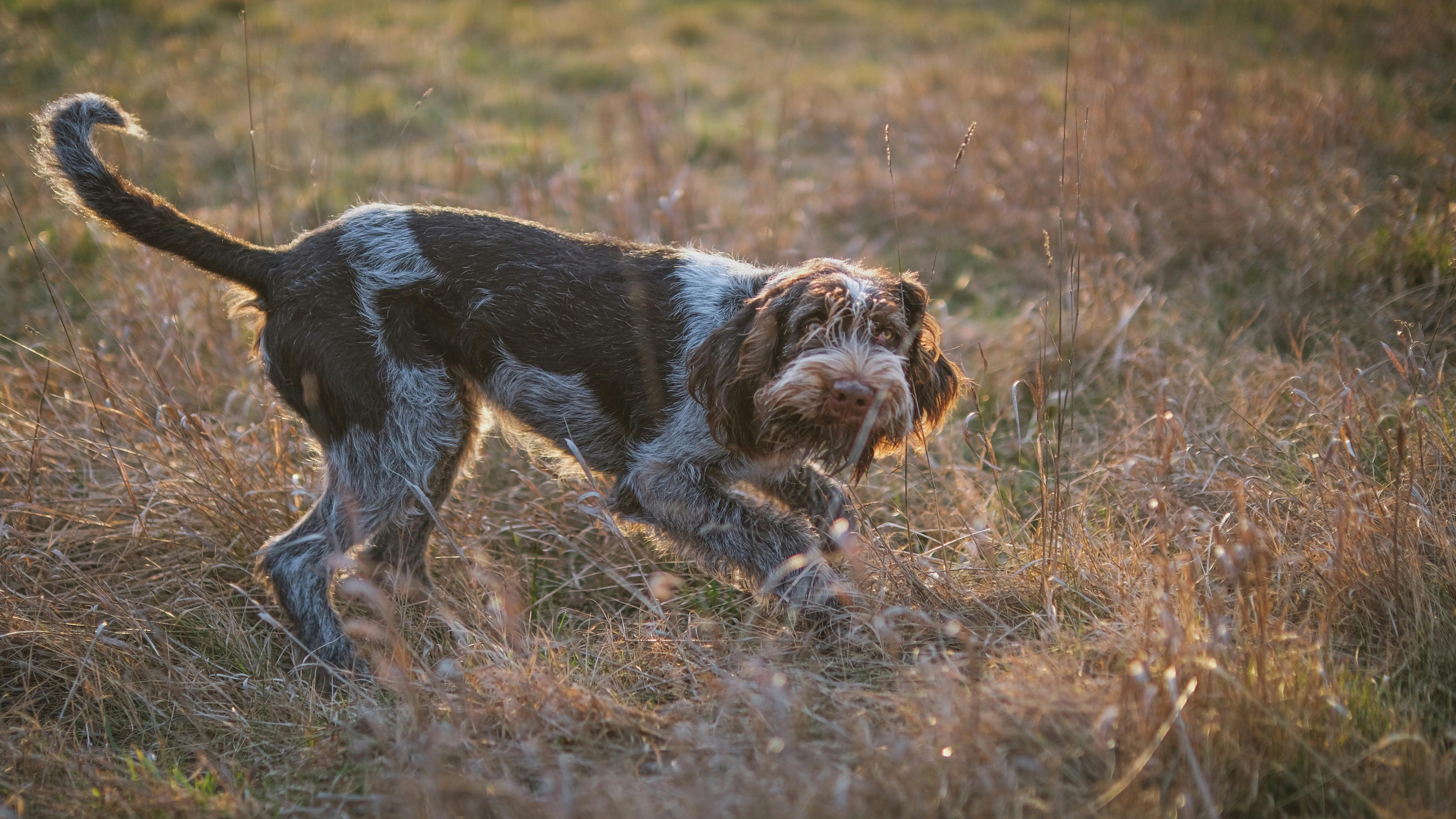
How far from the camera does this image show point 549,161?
23.0 ft

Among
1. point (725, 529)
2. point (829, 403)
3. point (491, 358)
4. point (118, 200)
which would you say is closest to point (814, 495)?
point (725, 529)

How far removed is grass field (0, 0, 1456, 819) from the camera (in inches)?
81.4

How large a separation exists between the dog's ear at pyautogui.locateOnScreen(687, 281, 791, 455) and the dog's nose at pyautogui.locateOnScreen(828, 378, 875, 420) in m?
0.25

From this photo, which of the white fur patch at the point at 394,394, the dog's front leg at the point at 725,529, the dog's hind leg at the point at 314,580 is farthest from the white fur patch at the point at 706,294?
the dog's hind leg at the point at 314,580

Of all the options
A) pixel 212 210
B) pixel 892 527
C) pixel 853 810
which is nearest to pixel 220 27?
pixel 212 210

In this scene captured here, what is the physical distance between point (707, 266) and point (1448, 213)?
13.0 ft

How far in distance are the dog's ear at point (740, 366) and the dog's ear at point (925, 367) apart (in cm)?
42

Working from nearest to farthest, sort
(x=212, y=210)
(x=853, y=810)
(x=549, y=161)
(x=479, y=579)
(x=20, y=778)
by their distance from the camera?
(x=853, y=810) < (x=20, y=778) < (x=479, y=579) < (x=212, y=210) < (x=549, y=161)

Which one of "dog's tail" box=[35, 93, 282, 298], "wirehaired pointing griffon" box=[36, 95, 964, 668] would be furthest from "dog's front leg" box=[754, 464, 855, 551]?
"dog's tail" box=[35, 93, 282, 298]

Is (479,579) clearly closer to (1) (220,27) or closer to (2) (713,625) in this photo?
(2) (713,625)

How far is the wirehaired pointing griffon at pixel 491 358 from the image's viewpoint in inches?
116

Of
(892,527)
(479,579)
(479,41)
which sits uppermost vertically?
(479,41)

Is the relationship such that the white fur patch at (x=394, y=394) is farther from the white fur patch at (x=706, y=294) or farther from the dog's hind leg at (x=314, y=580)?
the white fur patch at (x=706, y=294)

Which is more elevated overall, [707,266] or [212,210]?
[707,266]
